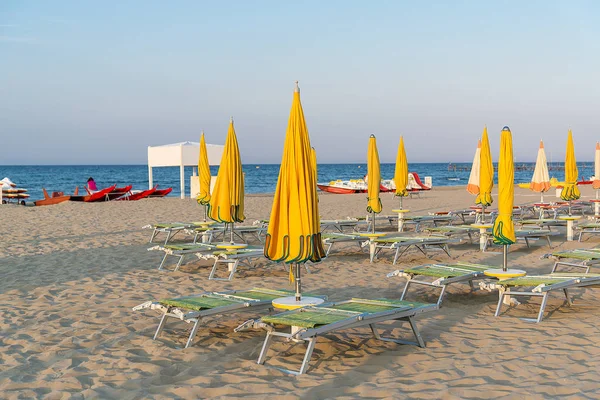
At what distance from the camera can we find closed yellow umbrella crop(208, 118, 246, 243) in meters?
8.42

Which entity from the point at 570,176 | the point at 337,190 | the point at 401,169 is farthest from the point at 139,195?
the point at 570,176

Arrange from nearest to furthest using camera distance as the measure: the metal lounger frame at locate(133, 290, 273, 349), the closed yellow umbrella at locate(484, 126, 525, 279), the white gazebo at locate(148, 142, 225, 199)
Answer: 1. the metal lounger frame at locate(133, 290, 273, 349)
2. the closed yellow umbrella at locate(484, 126, 525, 279)
3. the white gazebo at locate(148, 142, 225, 199)

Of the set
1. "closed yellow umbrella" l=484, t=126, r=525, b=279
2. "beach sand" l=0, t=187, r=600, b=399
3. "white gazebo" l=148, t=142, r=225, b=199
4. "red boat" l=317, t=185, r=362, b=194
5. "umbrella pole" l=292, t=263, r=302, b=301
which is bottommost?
"beach sand" l=0, t=187, r=600, b=399

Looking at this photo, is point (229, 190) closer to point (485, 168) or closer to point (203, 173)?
point (203, 173)

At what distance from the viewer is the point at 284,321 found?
4531mm

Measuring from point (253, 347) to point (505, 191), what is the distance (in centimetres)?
343

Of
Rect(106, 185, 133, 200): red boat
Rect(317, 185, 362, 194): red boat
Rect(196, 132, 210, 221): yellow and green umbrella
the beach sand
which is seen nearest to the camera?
the beach sand

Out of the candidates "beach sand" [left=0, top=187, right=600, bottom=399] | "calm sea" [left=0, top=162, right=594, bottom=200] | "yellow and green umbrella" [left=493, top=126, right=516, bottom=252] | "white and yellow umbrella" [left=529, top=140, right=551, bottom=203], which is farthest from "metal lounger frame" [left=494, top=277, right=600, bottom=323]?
"calm sea" [left=0, top=162, right=594, bottom=200]

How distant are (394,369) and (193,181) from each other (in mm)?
18218

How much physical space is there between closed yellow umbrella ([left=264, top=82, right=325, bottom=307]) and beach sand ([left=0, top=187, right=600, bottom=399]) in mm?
827

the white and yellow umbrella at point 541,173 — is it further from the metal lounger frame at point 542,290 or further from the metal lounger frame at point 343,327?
the metal lounger frame at point 343,327

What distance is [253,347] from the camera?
16.9ft

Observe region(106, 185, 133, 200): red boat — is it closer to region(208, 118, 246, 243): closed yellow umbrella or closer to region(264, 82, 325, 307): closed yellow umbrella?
region(208, 118, 246, 243): closed yellow umbrella

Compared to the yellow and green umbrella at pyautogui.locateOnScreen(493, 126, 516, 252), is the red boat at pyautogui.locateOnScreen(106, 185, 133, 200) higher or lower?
lower
